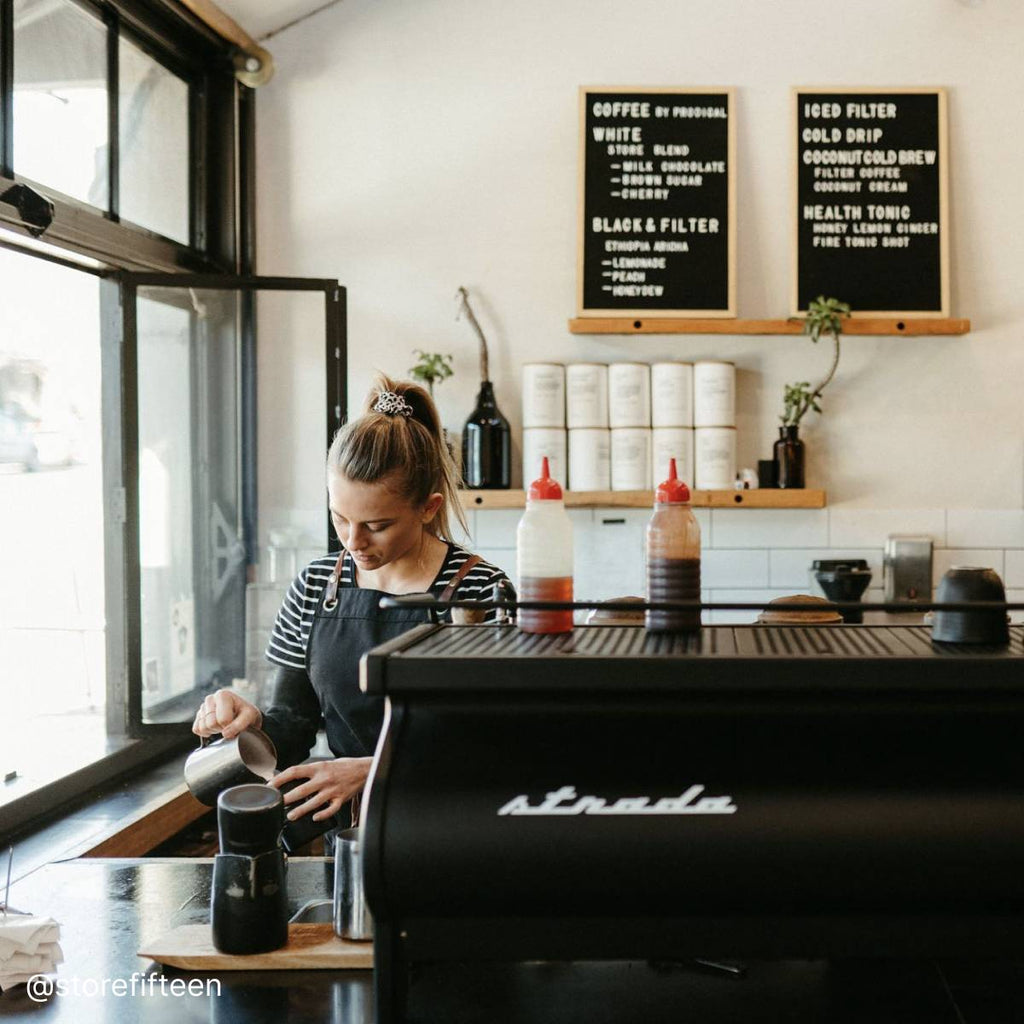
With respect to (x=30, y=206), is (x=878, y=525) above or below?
below

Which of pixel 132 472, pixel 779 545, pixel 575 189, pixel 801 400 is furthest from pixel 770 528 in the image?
pixel 132 472

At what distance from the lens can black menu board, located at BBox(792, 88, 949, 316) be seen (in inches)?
137

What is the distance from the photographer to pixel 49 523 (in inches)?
123

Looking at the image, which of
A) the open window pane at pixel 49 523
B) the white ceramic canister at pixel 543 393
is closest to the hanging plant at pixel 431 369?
the white ceramic canister at pixel 543 393

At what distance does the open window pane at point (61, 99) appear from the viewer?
99.9 inches

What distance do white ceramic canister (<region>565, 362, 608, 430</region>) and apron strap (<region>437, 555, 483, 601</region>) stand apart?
1.51 m

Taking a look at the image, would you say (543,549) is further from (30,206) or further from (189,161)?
(189,161)

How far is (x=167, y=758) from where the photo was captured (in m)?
3.13

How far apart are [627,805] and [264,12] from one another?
3.05m

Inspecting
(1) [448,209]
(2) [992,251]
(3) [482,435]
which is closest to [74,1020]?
(3) [482,435]

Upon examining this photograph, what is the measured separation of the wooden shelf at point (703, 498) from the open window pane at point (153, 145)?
3.71 feet

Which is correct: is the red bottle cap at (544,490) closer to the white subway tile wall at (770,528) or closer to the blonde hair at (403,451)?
the blonde hair at (403,451)

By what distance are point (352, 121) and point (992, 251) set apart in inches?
75.7

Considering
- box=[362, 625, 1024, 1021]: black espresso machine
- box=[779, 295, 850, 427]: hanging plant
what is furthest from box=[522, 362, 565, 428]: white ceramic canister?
box=[362, 625, 1024, 1021]: black espresso machine
